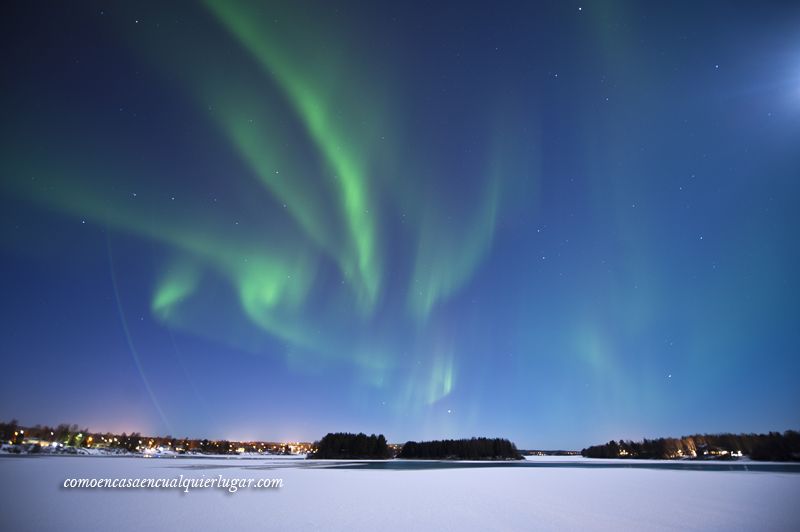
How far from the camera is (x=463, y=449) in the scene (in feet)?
426

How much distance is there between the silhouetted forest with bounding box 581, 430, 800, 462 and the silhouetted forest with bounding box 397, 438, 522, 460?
53.0m

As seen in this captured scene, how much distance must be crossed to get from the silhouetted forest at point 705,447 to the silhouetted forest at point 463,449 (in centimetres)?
5305

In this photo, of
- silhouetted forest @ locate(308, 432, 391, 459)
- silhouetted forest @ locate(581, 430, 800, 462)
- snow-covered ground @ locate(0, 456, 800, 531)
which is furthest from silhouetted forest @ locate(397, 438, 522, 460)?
snow-covered ground @ locate(0, 456, 800, 531)

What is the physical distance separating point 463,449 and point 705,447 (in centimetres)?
9246

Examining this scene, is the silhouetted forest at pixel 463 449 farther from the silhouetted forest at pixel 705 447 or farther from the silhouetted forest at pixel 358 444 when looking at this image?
the silhouetted forest at pixel 705 447

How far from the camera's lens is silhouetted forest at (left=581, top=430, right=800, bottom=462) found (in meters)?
92.5

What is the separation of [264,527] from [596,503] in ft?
46.9

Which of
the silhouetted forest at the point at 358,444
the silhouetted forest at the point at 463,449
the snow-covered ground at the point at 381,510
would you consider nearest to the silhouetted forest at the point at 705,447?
the silhouetted forest at the point at 463,449

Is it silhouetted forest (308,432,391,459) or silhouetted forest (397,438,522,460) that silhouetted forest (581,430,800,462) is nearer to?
silhouetted forest (397,438,522,460)

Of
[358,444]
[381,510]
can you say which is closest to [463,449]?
[358,444]

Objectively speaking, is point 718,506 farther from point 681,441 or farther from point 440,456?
point 681,441

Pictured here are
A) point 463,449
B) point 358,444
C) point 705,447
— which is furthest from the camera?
point 705,447

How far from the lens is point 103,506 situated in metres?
14.1

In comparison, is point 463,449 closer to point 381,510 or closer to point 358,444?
point 358,444
